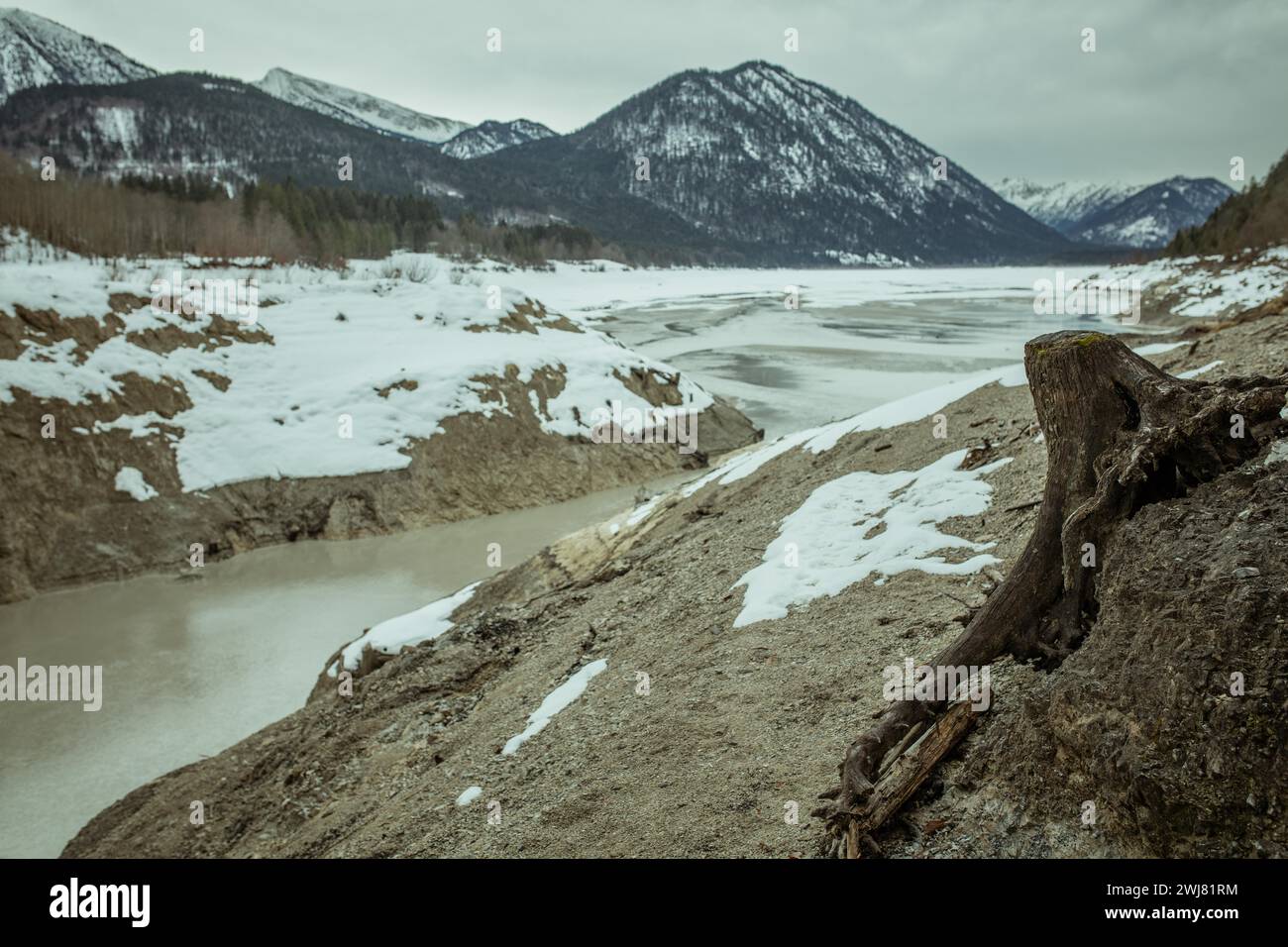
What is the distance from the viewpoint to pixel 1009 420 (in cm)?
1061

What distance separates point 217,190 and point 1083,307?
2960 inches

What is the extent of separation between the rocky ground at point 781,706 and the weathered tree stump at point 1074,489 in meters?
0.15

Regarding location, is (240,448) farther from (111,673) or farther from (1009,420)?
(1009,420)

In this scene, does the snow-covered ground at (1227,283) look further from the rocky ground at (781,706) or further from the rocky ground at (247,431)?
the rocky ground at (781,706)

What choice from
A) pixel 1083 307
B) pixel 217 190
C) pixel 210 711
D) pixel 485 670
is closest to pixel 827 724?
pixel 485 670

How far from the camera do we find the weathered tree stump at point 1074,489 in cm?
363

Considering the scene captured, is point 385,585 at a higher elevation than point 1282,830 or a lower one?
lower

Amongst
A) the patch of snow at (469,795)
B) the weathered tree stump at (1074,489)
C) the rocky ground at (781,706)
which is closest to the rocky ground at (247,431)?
the rocky ground at (781,706)

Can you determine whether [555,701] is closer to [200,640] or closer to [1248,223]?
[200,640]

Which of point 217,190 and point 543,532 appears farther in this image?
point 217,190

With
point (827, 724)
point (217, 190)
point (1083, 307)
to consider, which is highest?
point (217, 190)

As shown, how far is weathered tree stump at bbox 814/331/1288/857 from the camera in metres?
3.63

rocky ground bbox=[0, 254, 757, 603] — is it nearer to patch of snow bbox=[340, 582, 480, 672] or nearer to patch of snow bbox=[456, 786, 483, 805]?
patch of snow bbox=[340, 582, 480, 672]

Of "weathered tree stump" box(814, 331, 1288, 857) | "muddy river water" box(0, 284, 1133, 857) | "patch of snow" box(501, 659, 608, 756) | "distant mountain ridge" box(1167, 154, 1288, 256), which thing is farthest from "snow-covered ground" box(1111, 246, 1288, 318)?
"weathered tree stump" box(814, 331, 1288, 857)
